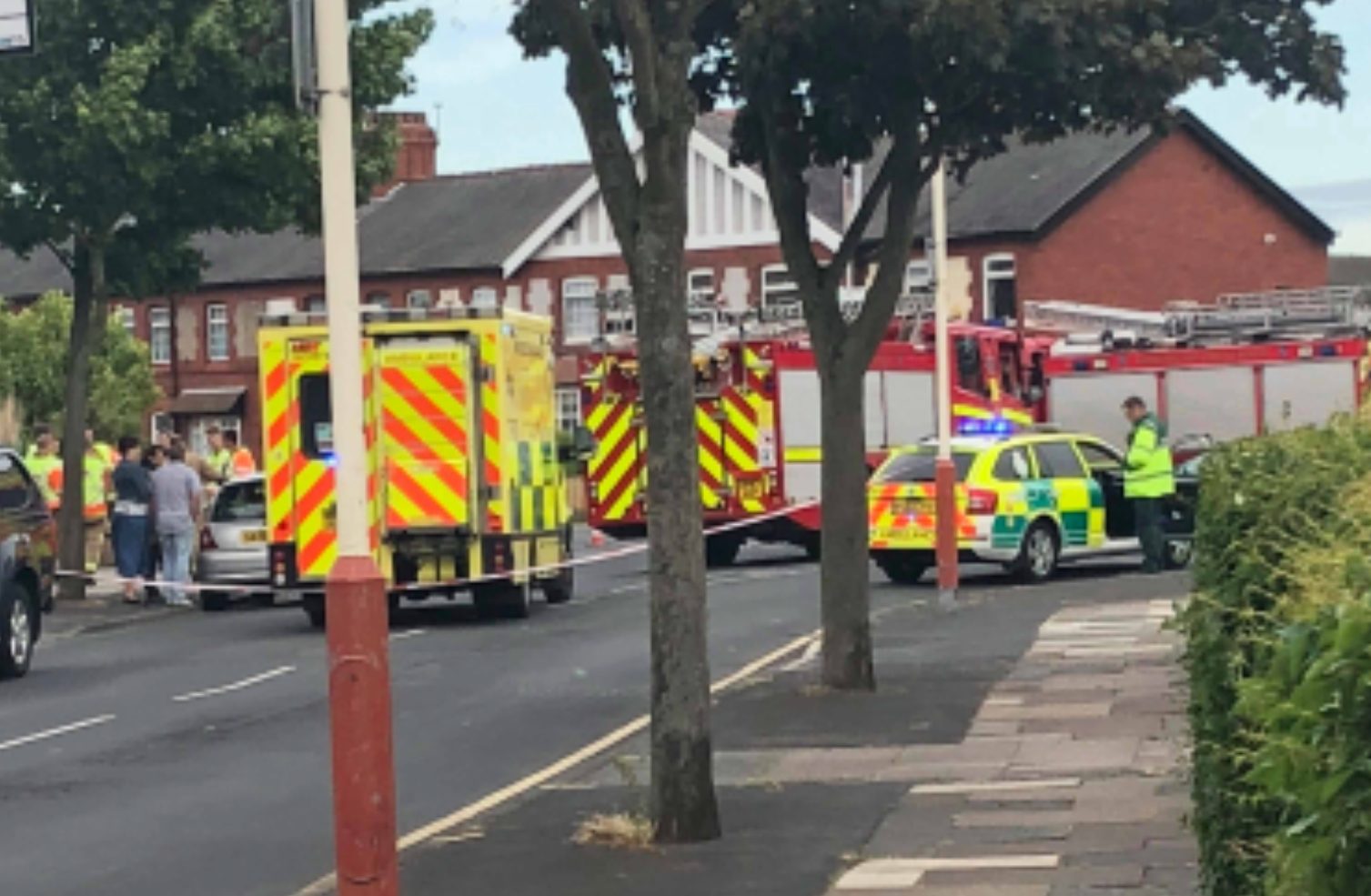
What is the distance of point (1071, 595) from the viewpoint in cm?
2236

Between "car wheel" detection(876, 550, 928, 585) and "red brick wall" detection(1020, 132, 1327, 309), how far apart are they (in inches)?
1082

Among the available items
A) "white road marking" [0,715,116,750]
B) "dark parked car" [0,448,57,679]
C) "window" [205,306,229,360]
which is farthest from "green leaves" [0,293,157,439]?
"white road marking" [0,715,116,750]

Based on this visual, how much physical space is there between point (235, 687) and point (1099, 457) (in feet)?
39.2

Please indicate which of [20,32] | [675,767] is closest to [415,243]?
[20,32]

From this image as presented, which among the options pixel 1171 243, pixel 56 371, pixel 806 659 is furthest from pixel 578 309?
pixel 806 659

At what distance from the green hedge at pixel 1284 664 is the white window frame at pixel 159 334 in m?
58.3

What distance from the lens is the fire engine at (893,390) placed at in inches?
1152

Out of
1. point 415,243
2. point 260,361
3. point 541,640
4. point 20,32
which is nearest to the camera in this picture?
point 20,32

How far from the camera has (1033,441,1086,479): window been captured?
25750 mm

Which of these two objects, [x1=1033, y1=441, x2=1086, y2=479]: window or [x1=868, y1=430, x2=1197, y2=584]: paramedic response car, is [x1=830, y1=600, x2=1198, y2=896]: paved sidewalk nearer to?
[x1=868, y1=430, x2=1197, y2=584]: paramedic response car

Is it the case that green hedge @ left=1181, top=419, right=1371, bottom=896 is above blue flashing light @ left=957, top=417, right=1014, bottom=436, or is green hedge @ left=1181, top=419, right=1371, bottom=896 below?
below

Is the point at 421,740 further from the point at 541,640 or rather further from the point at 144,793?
the point at 541,640

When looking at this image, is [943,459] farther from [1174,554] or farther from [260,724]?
[260,724]

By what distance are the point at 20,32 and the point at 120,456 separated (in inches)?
400
